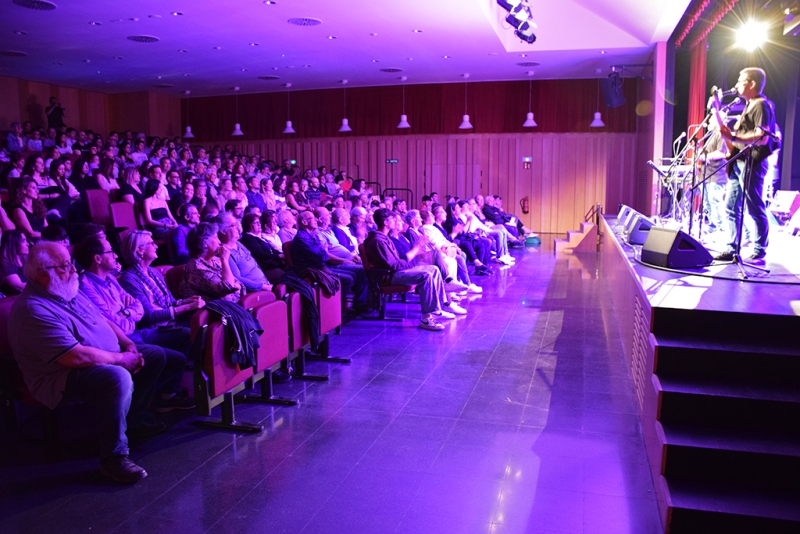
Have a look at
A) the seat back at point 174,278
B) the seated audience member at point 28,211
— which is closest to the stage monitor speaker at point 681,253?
the seat back at point 174,278

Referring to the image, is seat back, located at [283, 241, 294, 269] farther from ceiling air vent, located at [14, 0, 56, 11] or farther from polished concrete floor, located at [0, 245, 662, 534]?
ceiling air vent, located at [14, 0, 56, 11]

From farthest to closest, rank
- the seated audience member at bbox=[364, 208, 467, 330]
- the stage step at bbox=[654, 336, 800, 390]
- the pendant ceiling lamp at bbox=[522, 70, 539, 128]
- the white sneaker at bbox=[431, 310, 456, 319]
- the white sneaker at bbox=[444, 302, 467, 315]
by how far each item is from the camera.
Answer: the pendant ceiling lamp at bbox=[522, 70, 539, 128] → the white sneaker at bbox=[444, 302, 467, 315] → the white sneaker at bbox=[431, 310, 456, 319] → the seated audience member at bbox=[364, 208, 467, 330] → the stage step at bbox=[654, 336, 800, 390]

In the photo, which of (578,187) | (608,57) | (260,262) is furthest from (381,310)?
(578,187)

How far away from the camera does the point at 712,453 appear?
254 centimetres

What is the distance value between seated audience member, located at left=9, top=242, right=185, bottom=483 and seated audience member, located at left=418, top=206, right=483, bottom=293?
184 inches

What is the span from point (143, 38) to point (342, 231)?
18.1 ft

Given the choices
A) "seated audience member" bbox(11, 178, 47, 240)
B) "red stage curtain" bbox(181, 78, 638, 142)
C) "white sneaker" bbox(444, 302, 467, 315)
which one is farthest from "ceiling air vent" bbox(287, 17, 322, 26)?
"red stage curtain" bbox(181, 78, 638, 142)

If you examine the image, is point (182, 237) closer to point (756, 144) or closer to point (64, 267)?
point (64, 267)

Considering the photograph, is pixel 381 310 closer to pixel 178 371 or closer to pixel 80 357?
pixel 178 371

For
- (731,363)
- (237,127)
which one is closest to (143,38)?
(237,127)

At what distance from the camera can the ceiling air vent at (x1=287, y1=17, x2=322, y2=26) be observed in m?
8.71

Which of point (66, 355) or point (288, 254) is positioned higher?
point (288, 254)

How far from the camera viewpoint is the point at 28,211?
18.6 ft

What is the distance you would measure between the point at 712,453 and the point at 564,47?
9805 millimetres
